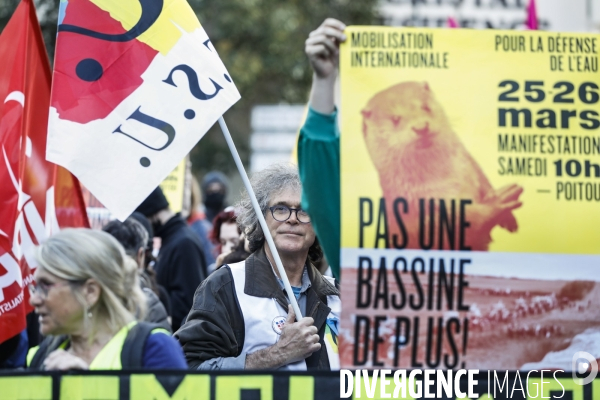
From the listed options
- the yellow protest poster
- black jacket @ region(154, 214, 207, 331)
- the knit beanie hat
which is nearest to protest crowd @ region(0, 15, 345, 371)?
the yellow protest poster

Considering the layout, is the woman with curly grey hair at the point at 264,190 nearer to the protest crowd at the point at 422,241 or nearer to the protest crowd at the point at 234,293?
the protest crowd at the point at 234,293

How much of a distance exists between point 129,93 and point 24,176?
43.4 inches

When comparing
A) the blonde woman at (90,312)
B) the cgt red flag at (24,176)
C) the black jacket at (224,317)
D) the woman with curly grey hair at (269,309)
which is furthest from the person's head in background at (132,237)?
the blonde woman at (90,312)

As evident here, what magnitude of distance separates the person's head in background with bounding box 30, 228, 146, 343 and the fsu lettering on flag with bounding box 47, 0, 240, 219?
0.46 metres

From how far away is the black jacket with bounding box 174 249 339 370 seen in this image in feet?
11.4

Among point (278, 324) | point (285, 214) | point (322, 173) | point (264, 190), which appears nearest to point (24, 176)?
point (264, 190)

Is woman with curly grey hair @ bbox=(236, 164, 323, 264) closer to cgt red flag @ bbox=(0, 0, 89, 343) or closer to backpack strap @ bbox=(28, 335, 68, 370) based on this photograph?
cgt red flag @ bbox=(0, 0, 89, 343)

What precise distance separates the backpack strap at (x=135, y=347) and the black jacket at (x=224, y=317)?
54 centimetres

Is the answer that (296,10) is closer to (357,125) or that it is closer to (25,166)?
(25,166)

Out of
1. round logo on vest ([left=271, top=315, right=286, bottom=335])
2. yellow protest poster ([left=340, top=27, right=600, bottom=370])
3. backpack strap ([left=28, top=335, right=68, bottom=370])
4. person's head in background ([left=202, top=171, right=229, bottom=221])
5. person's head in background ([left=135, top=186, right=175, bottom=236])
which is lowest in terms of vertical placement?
backpack strap ([left=28, top=335, right=68, bottom=370])

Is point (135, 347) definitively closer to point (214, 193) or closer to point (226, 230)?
point (226, 230)

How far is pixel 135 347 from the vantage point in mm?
2906

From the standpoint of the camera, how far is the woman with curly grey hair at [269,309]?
343 centimetres

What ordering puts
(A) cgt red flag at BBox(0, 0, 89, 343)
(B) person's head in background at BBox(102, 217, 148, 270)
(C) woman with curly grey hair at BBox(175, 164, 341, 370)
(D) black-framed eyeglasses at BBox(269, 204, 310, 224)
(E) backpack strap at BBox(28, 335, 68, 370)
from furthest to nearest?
(B) person's head in background at BBox(102, 217, 148, 270) < (A) cgt red flag at BBox(0, 0, 89, 343) < (D) black-framed eyeglasses at BBox(269, 204, 310, 224) < (C) woman with curly grey hair at BBox(175, 164, 341, 370) < (E) backpack strap at BBox(28, 335, 68, 370)
